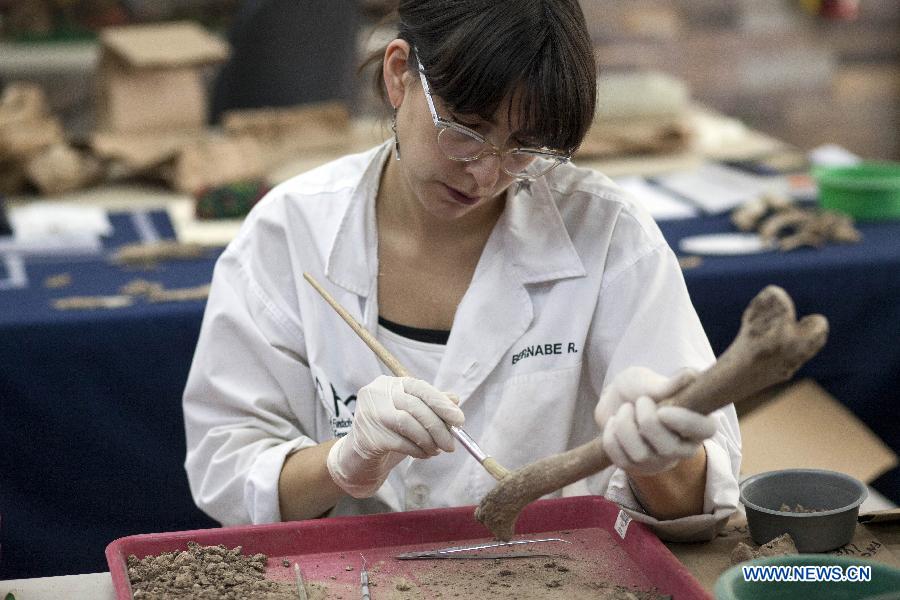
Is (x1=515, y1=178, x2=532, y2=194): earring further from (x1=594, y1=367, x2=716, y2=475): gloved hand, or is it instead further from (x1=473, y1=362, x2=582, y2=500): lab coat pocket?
(x1=594, y1=367, x2=716, y2=475): gloved hand

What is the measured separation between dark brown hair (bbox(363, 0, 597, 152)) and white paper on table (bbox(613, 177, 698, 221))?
1664 mm

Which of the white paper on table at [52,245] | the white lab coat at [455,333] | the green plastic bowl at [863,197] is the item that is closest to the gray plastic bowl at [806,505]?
the white lab coat at [455,333]

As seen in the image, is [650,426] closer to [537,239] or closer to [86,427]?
[537,239]

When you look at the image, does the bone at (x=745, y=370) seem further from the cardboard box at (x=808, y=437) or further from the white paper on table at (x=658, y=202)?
the white paper on table at (x=658, y=202)

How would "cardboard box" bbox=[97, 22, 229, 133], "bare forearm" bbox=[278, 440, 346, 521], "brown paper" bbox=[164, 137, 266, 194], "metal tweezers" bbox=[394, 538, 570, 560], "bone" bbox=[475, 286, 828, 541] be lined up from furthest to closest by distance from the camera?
"cardboard box" bbox=[97, 22, 229, 133] < "brown paper" bbox=[164, 137, 266, 194] < "bare forearm" bbox=[278, 440, 346, 521] < "metal tweezers" bbox=[394, 538, 570, 560] < "bone" bbox=[475, 286, 828, 541]

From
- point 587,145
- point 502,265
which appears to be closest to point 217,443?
point 502,265

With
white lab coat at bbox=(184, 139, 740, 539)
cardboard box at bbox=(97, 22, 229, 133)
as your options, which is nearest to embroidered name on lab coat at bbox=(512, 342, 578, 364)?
white lab coat at bbox=(184, 139, 740, 539)

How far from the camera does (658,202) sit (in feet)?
11.5

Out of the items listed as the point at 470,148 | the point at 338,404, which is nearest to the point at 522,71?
the point at 470,148

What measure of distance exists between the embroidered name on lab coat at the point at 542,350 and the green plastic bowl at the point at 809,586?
0.60m

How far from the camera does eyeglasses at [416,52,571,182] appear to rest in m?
1.67

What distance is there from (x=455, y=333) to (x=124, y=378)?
1.13m

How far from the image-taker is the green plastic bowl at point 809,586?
1.30 meters

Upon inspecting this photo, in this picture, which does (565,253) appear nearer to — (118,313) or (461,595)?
(461,595)
